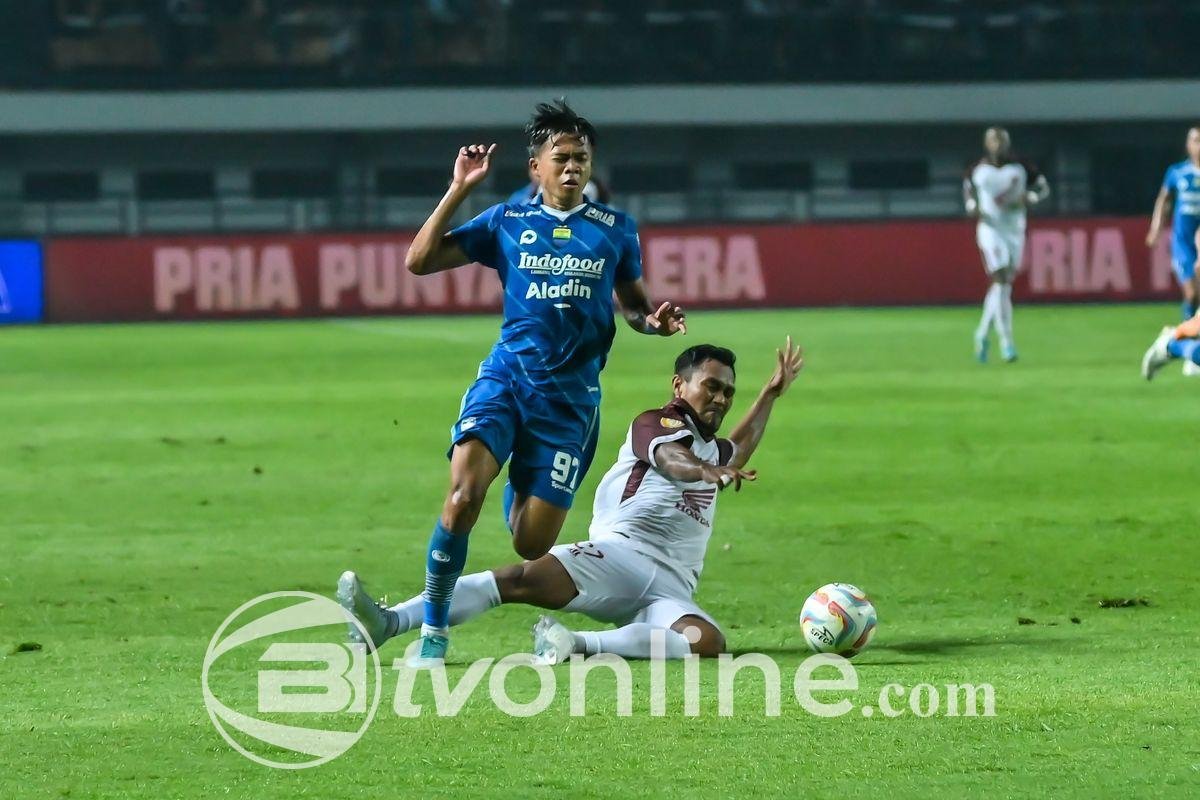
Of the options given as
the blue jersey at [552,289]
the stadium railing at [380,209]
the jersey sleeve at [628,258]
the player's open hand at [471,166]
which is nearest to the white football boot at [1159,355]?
the jersey sleeve at [628,258]

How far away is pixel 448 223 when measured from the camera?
7.71 m

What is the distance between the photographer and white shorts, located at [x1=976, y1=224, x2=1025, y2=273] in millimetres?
22578

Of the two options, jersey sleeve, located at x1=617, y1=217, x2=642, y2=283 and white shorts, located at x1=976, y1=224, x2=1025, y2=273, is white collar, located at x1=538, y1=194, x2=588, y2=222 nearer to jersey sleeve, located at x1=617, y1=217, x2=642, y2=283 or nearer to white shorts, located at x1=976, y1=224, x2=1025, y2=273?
jersey sleeve, located at x1=617, y1=217, x2=642, y2=283

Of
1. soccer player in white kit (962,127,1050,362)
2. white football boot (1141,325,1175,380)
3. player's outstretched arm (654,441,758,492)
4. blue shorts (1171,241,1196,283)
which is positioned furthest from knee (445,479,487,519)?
blue shorts (1171,241,1196,283)

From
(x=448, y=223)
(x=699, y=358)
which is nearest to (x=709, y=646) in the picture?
(x=699, y=358)

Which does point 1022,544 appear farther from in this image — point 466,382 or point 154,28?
point 154,28

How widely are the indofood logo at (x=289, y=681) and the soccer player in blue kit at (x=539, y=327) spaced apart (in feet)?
1.71

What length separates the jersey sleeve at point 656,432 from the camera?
793 centimetres

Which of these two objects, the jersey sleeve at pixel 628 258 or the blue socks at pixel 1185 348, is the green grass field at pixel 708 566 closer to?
the blue socks at pixel 1185 348

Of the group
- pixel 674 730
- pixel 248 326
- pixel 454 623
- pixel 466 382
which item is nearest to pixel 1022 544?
pixel 454 623

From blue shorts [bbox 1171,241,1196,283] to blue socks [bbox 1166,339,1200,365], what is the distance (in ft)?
20.7

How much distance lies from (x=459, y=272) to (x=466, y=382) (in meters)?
13.1

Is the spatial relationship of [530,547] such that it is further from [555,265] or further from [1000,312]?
[1000,312]

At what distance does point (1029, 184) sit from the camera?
22859 mm
